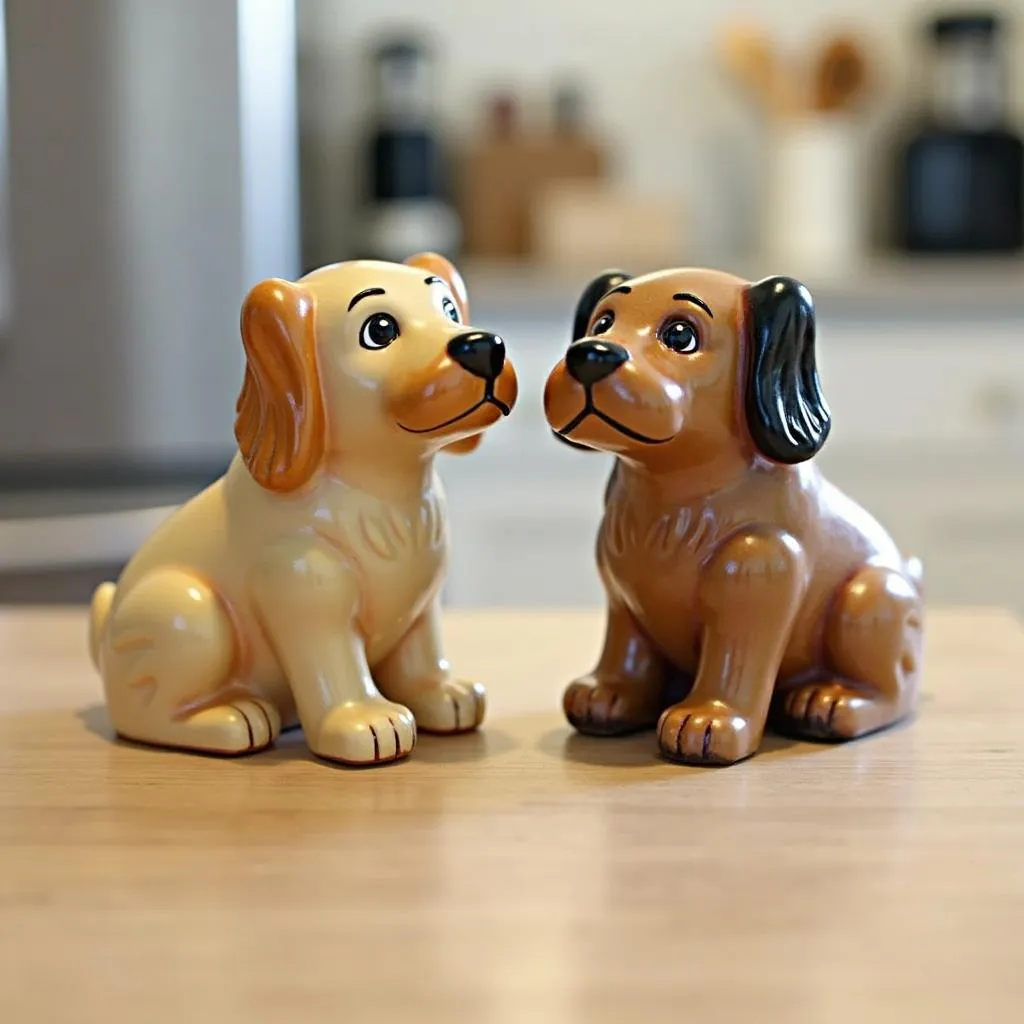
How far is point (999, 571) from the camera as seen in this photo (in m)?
2.15

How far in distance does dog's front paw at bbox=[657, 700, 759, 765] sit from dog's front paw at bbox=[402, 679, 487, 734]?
0.37 ft

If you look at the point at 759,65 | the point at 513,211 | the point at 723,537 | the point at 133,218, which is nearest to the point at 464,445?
the point at 723,537

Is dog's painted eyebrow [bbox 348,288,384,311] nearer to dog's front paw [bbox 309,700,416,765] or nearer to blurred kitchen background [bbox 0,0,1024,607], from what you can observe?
dog's front paw [bbox 309,700,416,765]

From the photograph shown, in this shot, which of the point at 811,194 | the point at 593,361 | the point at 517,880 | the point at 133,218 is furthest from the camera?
the point at 811,194

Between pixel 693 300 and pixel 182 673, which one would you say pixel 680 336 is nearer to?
pixel 693 300

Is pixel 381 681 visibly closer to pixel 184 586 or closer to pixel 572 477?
pixel 184 586

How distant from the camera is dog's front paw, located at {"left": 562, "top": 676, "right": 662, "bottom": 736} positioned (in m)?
0.85

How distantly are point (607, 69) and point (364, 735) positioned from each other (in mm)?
1968

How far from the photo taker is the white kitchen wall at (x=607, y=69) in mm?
2537

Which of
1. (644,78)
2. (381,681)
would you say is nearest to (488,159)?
(644,78)

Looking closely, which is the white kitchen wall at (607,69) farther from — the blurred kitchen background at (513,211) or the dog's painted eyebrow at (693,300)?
the dog's painted eyebrow at (693,300)

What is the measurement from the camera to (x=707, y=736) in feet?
2.59

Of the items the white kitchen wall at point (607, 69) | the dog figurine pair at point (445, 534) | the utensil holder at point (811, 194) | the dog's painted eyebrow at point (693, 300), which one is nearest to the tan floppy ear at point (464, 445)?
the dog figurine pair at point (445, 534)

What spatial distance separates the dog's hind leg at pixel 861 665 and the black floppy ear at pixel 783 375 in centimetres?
10
